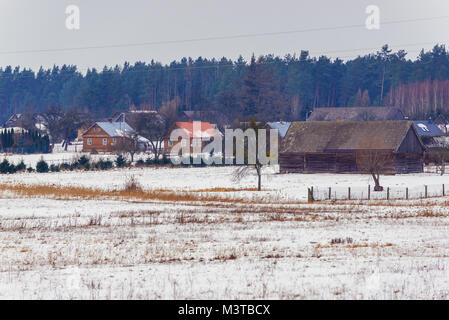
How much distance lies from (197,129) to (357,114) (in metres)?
32.3

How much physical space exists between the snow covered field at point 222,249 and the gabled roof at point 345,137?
31.9 meters

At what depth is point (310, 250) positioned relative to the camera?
2133 centimetres

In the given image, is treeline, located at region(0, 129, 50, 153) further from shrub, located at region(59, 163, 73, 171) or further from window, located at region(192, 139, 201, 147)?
shrub, located at region(59, 163, 73, 171)

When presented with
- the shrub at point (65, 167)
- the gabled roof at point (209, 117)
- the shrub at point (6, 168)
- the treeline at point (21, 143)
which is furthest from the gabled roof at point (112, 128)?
the shrub at point (6, 168)

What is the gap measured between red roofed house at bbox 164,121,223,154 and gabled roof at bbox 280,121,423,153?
39.5 metres

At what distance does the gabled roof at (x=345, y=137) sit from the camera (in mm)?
73875

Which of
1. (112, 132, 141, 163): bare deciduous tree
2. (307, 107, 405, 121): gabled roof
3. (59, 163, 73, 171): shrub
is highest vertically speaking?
(307, 107, 405, 121): gabled roof

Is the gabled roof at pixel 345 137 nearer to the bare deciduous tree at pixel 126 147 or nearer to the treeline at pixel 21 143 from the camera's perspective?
the bare deciduous tree at pixel 126 147

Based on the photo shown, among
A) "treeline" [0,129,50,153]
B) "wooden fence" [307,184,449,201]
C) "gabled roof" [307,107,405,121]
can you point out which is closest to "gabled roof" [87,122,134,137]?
"treeline" [0,129,50,153]

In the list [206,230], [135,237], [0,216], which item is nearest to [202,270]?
[135,237]

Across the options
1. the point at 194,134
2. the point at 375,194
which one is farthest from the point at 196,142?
the point at 375,194

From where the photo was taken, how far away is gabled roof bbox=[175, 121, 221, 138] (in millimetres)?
123125

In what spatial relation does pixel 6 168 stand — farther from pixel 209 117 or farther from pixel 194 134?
pixel 209 117

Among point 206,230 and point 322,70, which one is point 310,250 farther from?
point 322,70
